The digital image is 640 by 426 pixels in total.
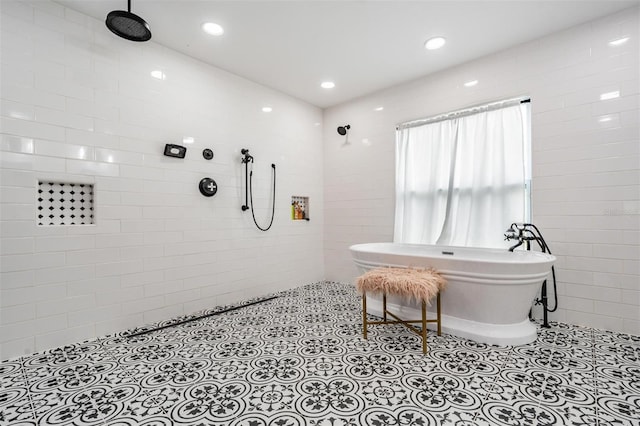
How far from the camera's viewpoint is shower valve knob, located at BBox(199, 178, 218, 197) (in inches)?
123

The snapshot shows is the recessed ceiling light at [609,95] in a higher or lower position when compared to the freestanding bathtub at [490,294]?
higher

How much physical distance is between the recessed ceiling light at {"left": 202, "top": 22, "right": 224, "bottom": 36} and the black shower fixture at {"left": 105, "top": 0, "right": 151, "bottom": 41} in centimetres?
68

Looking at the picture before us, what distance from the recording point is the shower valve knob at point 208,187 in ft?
Answer: 10.3

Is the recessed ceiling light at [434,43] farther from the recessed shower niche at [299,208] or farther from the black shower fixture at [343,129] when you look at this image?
the recessed shower niche at [299,208]

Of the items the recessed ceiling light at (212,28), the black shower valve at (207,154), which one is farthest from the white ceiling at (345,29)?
the black shower valve at (207,154)

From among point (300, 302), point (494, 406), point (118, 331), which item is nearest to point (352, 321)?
point (300, 302)

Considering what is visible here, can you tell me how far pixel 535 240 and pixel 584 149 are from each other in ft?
2.87

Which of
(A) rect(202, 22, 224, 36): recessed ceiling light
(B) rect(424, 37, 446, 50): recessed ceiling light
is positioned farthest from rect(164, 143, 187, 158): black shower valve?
(B) rect(424, 37, 446, 50): recessed ceiling light

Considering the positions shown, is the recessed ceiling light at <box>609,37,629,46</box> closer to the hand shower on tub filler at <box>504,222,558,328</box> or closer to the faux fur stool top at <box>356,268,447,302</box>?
the hand shower on tub filler at <box>504,222,558,328</box>

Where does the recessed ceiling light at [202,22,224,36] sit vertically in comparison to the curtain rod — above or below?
above

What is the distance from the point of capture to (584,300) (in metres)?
2.63

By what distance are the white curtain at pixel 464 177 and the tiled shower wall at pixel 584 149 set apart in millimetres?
148

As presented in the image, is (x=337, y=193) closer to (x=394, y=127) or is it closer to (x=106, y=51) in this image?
(x=394, y=127)

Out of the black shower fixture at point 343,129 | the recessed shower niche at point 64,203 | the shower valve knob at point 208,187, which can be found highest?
the black shower fixture at point 343,129
